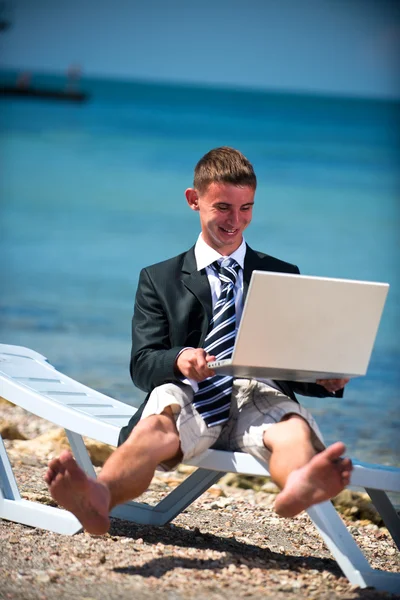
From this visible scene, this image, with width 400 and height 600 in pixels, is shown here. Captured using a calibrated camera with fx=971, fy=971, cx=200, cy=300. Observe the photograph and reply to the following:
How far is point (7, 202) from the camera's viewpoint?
13.9m

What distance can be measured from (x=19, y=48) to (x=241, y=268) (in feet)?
37.7

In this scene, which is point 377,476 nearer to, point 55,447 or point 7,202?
point 55,447

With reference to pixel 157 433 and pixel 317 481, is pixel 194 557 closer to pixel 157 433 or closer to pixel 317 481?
pixel 157 433

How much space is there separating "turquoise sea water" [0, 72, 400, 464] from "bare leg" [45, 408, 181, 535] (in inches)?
Result: 130

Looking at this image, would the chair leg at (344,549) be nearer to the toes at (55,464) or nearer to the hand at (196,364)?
the hand at (196,364)

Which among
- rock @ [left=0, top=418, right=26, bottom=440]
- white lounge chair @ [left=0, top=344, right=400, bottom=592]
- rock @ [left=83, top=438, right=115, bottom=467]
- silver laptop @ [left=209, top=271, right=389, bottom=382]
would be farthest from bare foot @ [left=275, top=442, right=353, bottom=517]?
rock @ [left=0, top=418, right=26, bottom=440]

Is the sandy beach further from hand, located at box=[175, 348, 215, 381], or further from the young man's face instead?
the young man's face

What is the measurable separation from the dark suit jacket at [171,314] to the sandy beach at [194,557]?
35 centimetres

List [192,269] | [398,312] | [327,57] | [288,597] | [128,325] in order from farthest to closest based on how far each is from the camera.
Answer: [327,57], [398,312], [128,325], [192,269], [288,597]

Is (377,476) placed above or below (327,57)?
below

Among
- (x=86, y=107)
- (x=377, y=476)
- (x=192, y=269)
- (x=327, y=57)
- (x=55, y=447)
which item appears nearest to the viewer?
(x=377, y=476)

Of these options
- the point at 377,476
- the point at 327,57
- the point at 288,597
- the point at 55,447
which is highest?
the point at 327,57

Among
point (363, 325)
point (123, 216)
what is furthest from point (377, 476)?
point (123, 216)

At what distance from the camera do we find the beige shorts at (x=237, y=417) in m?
2.46
